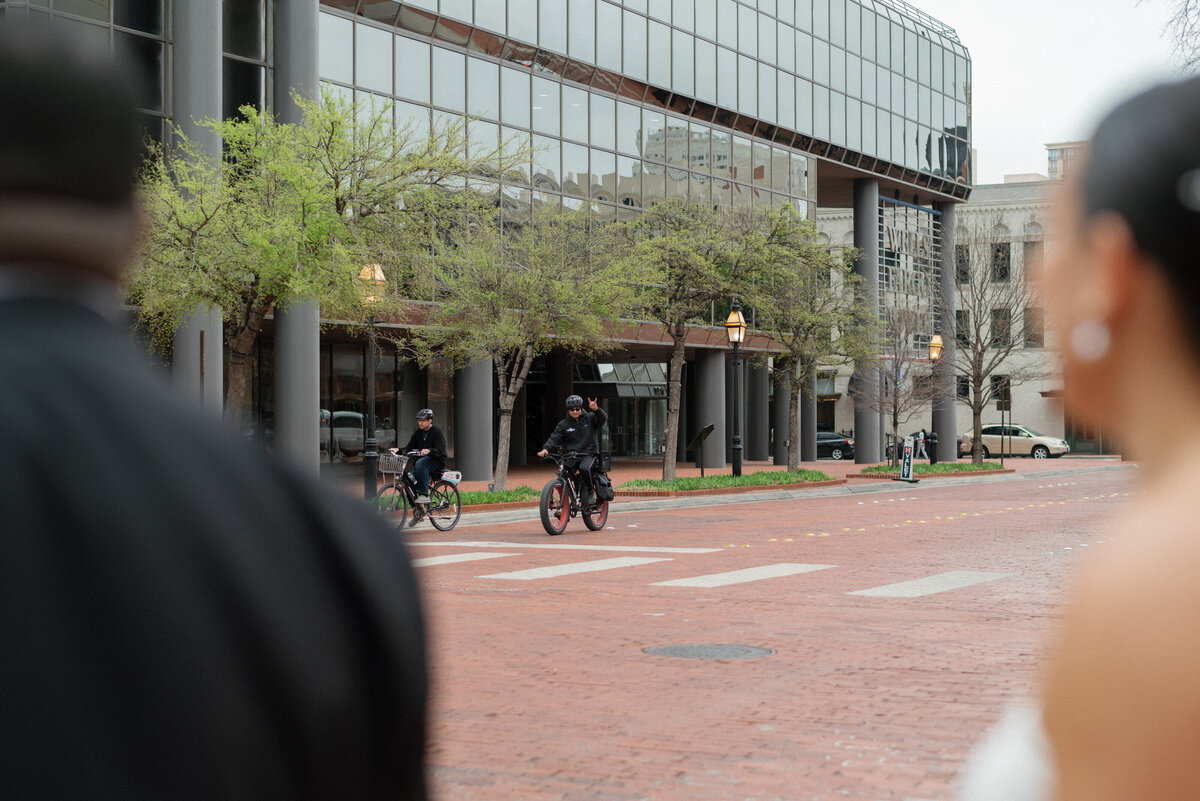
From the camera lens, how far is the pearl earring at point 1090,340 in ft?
4.63

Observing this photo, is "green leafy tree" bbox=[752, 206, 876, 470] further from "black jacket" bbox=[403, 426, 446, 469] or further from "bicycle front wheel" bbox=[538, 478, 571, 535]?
"black jacket" bbox=[403, 426, 446, 469]

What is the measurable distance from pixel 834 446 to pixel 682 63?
22.2 meters

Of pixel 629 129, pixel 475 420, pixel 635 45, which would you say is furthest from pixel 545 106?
pixel 475 420

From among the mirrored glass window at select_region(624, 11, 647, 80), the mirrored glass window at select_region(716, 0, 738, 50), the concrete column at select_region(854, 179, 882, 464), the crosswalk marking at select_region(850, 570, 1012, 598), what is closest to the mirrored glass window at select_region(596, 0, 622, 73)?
the mirrored glass window at select_region(624, 11, 647, 80)

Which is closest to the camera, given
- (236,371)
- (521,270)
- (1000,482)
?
(236,371)

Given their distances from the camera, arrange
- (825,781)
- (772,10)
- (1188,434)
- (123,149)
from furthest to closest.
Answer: (772,10) < (825,781) < (123,149) < (1188,434)

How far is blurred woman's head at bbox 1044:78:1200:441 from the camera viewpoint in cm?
132

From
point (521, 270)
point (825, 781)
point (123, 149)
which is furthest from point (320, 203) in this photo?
point (123, 149)

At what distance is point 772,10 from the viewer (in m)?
46.1

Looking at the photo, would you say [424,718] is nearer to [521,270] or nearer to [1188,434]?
[1188,434]

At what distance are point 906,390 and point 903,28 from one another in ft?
54.4

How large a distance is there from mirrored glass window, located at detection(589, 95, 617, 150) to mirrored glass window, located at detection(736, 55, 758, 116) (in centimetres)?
700

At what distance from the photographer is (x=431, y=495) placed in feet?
63.4

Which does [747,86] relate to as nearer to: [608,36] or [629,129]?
[629,129]
